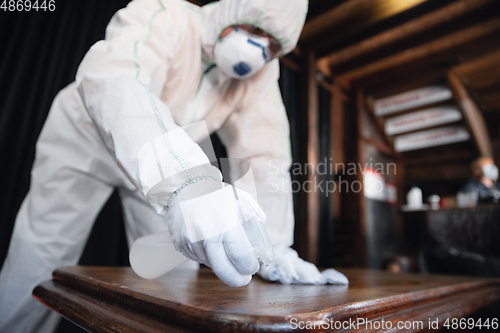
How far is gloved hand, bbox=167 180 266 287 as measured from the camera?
37 cm

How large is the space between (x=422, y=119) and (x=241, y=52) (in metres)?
3.79

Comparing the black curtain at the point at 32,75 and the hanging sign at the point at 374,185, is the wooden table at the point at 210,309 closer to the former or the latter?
the black curtain at the point at 32,75

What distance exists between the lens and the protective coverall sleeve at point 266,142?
0.92 meters

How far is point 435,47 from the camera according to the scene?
276cm

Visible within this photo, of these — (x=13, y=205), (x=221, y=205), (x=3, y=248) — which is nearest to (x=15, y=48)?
(x=13, y=205)

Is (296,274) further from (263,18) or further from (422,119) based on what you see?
(422,119)

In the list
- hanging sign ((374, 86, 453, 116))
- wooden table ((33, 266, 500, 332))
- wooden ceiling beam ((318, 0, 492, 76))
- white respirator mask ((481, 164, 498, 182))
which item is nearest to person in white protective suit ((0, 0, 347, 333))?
wooden table ((33, 266, 500, 332))

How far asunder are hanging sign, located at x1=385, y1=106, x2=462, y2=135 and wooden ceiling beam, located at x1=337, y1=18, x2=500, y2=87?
3.32 ft

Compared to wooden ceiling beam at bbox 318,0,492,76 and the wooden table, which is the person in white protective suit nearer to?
the wooden table

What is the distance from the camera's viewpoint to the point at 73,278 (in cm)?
51

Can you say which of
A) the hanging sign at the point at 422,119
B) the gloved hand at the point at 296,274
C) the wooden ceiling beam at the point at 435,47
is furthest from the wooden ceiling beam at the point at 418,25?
the gloved hand at the point at 296,274

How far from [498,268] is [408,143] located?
2464 mm

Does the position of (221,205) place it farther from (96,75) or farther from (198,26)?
(198,26)

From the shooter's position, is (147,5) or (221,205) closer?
(221,205)
